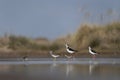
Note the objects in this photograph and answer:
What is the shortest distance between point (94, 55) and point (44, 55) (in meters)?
2.98

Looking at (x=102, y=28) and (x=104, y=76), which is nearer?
(x=104, y=76)

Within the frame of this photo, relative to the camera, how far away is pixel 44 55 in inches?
1108

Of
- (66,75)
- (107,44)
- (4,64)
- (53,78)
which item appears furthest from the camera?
(107,44)

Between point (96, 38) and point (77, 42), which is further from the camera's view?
point (77, 42)

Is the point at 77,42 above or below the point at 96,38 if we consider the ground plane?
below

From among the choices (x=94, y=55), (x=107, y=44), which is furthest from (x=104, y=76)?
(x=107, y=44)

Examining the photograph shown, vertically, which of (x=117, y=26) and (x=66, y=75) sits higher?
(x=117, y=26)

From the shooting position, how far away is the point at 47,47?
3025 cm

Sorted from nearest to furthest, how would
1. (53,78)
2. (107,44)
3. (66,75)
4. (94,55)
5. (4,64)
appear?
(53,78) → (66,75) → (4,64) → (94,55) → (107,44)

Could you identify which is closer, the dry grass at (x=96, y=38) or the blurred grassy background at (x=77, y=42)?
the blurred grassy background at (x=77, y=42)

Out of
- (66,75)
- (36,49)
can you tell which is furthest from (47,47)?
(66,75)

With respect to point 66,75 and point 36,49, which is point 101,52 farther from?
point 66,75

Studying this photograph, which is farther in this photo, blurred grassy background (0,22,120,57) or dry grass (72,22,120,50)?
dry grass (72,22,120,50)

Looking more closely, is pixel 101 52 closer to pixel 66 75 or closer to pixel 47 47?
pixel 47 47
